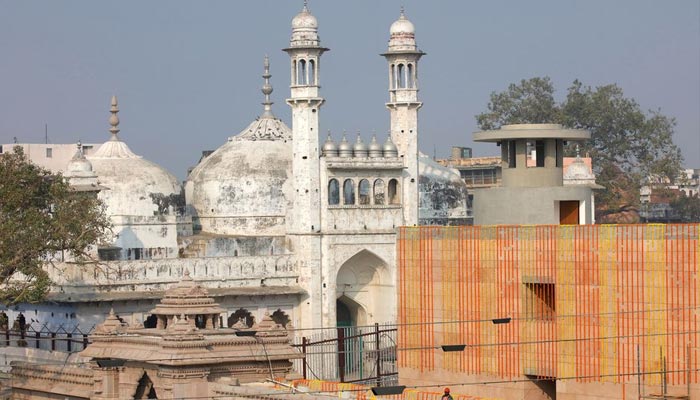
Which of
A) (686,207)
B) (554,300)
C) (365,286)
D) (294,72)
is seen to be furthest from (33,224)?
(686,207)

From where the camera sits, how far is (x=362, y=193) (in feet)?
180

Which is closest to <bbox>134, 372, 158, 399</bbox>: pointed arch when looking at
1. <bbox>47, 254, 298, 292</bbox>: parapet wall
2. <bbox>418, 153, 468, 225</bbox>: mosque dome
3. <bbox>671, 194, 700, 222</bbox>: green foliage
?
<bbox>47, 254, 298, 292</bbox>: parapet wall

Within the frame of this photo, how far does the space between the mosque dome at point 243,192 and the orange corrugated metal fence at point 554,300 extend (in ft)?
56.4

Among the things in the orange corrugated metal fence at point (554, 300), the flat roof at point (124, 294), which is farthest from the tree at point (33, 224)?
the orange corrugated metal fence at point (554, 300)

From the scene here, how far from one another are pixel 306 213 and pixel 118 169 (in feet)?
18.4

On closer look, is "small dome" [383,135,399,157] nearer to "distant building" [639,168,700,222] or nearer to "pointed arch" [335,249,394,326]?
"pointed arch" [335,249,394,326]

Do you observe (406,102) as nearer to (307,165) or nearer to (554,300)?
(307,165)

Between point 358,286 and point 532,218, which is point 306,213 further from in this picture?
point 532,218

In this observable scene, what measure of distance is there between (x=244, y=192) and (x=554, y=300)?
2186 cm

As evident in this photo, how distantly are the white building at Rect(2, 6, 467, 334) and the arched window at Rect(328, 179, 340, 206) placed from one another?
34 millimetres

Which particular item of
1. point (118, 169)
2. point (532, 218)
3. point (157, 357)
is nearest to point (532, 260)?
point (532, 218)

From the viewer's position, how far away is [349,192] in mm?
53781

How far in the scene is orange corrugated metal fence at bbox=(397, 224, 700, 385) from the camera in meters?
32.4

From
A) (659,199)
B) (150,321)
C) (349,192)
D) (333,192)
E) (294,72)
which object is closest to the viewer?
(150,321)
